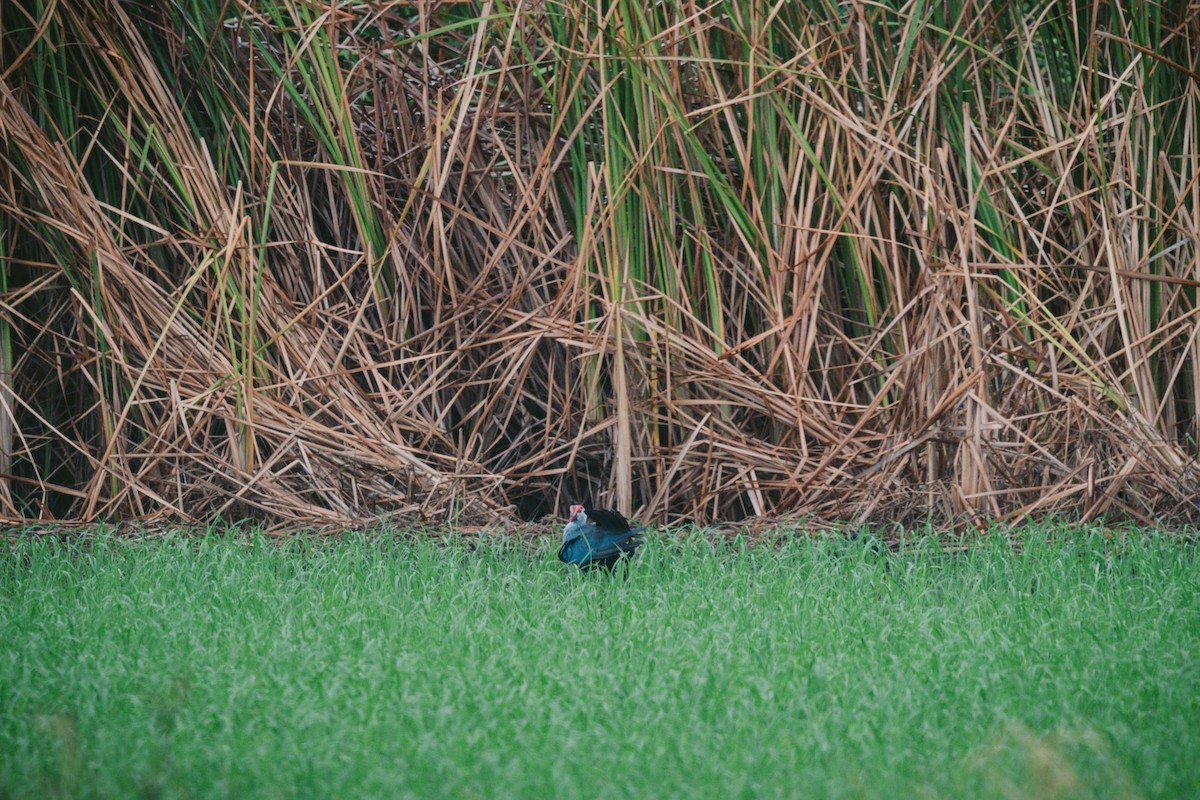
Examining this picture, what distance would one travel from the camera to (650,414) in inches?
132

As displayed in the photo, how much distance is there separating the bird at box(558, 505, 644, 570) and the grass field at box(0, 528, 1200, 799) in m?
0.06

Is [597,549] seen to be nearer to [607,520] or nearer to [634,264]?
[607,520]

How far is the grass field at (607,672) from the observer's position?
1.64m

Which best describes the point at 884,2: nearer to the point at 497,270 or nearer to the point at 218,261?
the point at 497,270

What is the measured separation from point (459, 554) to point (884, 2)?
7.23ft

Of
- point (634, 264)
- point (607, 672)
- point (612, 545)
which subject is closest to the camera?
point (607, 672)

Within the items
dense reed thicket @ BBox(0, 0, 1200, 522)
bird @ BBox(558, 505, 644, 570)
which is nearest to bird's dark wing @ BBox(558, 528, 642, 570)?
bird @ BBox(558, 505, 644, 570)

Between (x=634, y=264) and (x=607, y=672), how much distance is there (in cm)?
171

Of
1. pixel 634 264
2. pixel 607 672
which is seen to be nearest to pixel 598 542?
pixel 607 672

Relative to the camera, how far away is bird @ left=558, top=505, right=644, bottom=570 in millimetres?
2742

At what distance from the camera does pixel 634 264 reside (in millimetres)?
3471

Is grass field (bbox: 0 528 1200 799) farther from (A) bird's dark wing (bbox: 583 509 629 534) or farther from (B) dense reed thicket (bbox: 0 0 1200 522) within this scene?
(B) dense reed thicket (bbox: 0 0 1200 522)

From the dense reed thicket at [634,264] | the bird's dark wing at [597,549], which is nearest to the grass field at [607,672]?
the bird's dark wing at [597,549]

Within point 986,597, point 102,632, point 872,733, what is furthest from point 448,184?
point 872,733
